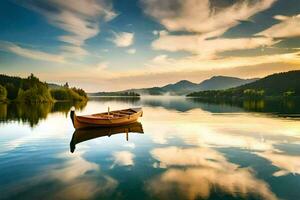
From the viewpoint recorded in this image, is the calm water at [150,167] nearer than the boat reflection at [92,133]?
Yes

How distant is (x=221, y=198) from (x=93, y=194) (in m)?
6.84

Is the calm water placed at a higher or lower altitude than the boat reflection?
lower

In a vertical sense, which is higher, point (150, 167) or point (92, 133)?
point (92, 133)

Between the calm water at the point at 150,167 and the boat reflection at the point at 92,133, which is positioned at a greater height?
the boat reflection at the point at 92,133

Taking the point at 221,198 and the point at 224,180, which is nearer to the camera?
the point at 221,198

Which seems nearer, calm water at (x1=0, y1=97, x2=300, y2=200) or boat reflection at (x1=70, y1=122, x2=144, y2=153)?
calm water at (x1=0, y1=97, x2=300, y2=200)

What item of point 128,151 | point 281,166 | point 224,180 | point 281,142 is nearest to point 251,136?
point 281,142

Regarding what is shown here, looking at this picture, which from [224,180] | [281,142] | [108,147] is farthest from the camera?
[281,142]

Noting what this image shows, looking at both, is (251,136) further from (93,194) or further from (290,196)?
(93,194)

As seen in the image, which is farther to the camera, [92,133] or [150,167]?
[92,133]

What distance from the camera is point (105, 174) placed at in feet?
64.8

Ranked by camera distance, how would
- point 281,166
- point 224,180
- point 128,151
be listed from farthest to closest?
point 128,151, point 281,166, point 224,180

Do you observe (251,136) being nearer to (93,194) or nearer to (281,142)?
(281,142)

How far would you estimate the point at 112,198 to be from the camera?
15.3 m
